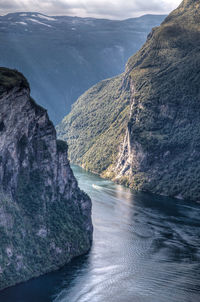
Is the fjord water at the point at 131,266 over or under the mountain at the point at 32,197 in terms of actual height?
under

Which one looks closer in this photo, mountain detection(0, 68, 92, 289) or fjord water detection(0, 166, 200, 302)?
fjord water detection(0, 166, 200, 302)

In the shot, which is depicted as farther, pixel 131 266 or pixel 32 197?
pixel 131 266

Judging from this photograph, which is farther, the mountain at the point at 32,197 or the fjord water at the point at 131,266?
the mountain at the point at 32,197

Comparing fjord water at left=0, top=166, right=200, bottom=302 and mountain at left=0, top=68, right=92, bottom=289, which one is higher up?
mountain at left=0, top=68, right=92, bottom=289

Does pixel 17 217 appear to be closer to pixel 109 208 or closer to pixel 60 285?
pixel 60 285
